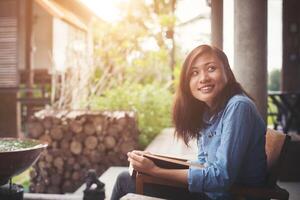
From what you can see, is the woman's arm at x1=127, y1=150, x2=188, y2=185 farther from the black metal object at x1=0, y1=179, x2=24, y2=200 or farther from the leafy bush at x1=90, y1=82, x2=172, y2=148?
the leafy bush at x1=90, y1=82, x2=172, y2=148

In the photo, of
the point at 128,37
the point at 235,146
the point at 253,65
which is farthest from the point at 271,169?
the point at 128,37

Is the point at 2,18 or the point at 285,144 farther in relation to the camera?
the point at 2,18

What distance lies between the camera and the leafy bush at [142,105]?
6.96 metres

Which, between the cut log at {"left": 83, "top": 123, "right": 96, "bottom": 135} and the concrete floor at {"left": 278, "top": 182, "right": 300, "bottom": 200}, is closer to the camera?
the concrete floor at {"left": 278, "top": 182, "right": 300, "bottom": 200}

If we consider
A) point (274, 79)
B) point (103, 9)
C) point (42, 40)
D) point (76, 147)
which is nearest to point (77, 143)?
point (76, 147)

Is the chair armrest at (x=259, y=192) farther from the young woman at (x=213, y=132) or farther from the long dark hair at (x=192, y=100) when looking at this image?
the long dark hair at (x=192, y=100)

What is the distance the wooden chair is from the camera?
202 cm

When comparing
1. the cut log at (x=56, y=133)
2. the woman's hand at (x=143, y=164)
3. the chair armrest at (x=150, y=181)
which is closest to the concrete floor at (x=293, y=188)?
the chair armrest at (x=150, y=181)

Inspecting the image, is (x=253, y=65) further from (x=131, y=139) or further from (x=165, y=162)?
(x=131, y=139)

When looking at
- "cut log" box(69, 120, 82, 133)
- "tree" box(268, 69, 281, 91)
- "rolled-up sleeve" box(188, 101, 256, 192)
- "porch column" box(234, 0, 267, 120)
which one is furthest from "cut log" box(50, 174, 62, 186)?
"tree" box(268, 69, 281, 91)

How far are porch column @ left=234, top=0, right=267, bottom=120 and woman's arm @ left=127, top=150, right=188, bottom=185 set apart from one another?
1443 mm

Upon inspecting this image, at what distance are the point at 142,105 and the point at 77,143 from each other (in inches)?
69.9

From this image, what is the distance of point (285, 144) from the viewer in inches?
86.0

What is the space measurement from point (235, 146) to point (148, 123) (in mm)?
5467
